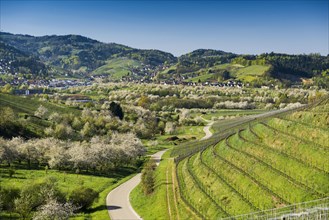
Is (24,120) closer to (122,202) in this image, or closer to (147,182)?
(147,182)

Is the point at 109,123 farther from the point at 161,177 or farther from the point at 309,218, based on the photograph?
the point at 309,218

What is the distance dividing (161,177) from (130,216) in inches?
894

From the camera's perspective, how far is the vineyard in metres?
→ 58.8

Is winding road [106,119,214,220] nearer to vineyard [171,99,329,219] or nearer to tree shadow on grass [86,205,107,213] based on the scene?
tree shadow on grass [86,205,107,213]

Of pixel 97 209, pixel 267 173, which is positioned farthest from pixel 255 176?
pixel 97 209

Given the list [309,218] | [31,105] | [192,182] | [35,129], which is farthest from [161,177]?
[31,105]

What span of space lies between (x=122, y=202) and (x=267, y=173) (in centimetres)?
3615

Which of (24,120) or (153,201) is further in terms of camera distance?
(24,120)

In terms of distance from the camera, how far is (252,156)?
79.0 metres

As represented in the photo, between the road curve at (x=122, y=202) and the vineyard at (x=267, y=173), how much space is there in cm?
1240

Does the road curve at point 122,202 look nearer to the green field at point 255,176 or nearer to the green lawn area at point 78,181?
the green lawn area at point 78,181

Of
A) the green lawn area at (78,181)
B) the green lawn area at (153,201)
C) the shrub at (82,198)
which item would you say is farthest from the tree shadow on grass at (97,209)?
the green lawn area at (153,201)

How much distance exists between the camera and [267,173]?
6925cm

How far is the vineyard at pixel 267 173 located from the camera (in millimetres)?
58781
